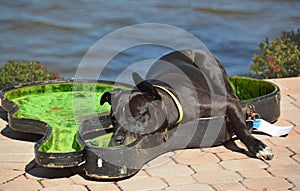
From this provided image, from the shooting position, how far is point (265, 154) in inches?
191

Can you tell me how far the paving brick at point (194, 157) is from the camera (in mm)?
4871

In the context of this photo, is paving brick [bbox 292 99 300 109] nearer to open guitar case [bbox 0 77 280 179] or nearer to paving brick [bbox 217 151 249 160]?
open guitar case [bbox 0 77 280 179]

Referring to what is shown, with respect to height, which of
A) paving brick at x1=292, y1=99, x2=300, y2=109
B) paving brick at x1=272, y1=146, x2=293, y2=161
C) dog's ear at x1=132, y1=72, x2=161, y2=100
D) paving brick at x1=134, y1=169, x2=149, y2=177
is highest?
dog's ear at x1=132, y1=72, x2=161, y2=100

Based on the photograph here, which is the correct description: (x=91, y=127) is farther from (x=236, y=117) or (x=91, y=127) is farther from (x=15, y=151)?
(x=236, y=117)

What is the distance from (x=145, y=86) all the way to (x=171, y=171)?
0.62m

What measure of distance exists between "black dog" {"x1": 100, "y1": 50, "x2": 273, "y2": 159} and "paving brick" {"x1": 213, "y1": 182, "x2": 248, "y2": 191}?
1.59 feet

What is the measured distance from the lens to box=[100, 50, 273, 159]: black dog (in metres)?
4.53

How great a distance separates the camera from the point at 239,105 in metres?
5.09

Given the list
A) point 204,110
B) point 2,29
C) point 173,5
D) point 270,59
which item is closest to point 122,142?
point 204,110

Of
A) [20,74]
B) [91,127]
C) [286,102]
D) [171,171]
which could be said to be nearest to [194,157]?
[171,171]

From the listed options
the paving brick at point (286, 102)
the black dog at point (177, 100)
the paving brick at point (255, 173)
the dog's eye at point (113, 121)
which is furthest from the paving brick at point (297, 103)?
the dog's eye at point (113, 121)

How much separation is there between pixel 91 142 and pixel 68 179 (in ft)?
1.20

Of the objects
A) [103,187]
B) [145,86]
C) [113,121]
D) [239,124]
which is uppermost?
[145,86]

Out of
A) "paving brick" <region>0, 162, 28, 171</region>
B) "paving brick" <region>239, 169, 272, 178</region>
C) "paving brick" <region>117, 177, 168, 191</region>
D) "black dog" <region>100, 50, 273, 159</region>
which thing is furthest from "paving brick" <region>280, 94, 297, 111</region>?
"paving brick" <region>0, 162, 28, 171</region>
